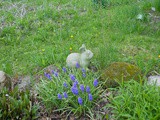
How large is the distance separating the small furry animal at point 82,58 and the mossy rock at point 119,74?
Result: 1.03 ft

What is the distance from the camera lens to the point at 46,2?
7.73 metres

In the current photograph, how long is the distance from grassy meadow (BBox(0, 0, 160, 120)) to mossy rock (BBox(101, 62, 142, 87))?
0.57 feet

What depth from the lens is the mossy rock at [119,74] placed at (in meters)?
3.68

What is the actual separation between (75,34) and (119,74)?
2334 mm

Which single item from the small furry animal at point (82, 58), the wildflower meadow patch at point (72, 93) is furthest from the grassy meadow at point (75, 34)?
the small furry animal at point (82, 58)

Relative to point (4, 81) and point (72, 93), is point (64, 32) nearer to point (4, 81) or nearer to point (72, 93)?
point (4, 81)

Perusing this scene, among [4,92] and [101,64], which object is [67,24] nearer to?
[101,64]

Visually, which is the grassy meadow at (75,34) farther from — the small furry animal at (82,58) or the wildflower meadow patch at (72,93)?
the small furry animal at (82,58)

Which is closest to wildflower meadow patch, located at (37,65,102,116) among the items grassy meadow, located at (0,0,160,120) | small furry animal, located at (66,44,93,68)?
grassy meadow, located at (0,0,160,120)

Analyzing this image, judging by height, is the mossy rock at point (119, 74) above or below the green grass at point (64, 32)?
below

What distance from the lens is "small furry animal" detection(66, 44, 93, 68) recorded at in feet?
13.0

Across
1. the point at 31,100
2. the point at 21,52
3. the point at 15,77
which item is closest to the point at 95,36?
the point at 21,52

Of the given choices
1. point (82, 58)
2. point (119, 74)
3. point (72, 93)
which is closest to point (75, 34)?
point (82, 58)

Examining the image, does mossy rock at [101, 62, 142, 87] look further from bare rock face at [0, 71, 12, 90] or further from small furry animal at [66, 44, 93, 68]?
bare rock face at [0, 71, 12, 90]
